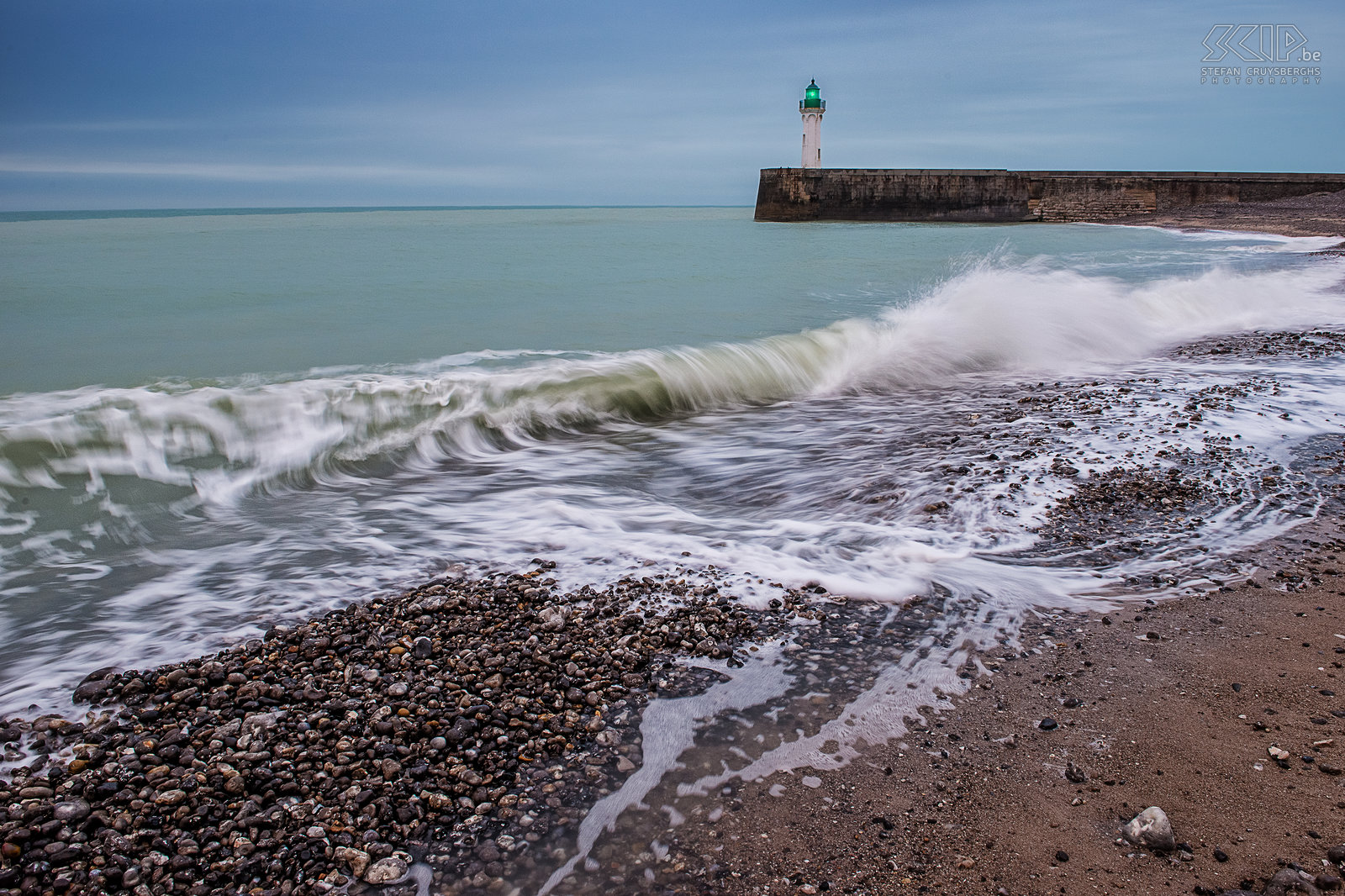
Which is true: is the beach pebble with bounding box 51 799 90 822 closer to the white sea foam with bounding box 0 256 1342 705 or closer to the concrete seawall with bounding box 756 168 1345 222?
the white sea foam with bounding box 0 256 1342 705

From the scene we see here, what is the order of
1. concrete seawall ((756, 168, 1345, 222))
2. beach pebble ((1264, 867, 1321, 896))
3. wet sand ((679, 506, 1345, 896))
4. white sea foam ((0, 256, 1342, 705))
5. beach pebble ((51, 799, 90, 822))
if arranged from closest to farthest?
beach pebble ((1264, 867, 1321, 896)) < wet sand ((679, 506, 1345, 896)) < beach pebble ((51, 799, 90, 822)) < white sea foam ((0, 256, 1342, 705)) < concrete seawall ((756, 168, 1345, 222))

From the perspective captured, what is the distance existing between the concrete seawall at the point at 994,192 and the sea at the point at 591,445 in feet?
107

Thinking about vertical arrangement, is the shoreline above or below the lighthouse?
below

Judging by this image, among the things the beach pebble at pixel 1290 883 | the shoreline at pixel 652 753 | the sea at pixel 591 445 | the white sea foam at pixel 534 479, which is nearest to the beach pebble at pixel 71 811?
the shoreline at pixel 652 753

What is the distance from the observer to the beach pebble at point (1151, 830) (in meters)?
1.71

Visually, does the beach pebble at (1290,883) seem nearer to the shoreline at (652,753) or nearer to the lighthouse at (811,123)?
the shoreline at (652,753)

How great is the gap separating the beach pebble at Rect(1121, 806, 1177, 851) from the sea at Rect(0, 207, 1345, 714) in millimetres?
1116

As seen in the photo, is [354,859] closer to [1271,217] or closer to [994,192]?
[1271,217]

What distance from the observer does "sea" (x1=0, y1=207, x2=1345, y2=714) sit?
3209mm

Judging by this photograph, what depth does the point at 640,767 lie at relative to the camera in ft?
6.86

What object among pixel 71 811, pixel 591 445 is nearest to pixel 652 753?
pixel 71 811

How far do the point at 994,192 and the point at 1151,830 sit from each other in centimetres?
4708

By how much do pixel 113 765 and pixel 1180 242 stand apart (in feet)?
95.9

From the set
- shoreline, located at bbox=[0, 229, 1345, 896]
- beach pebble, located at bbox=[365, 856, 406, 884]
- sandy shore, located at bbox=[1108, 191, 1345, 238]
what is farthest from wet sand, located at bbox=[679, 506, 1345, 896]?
sandy shore, located at bbox=[1108, 191, 1345, 238]
